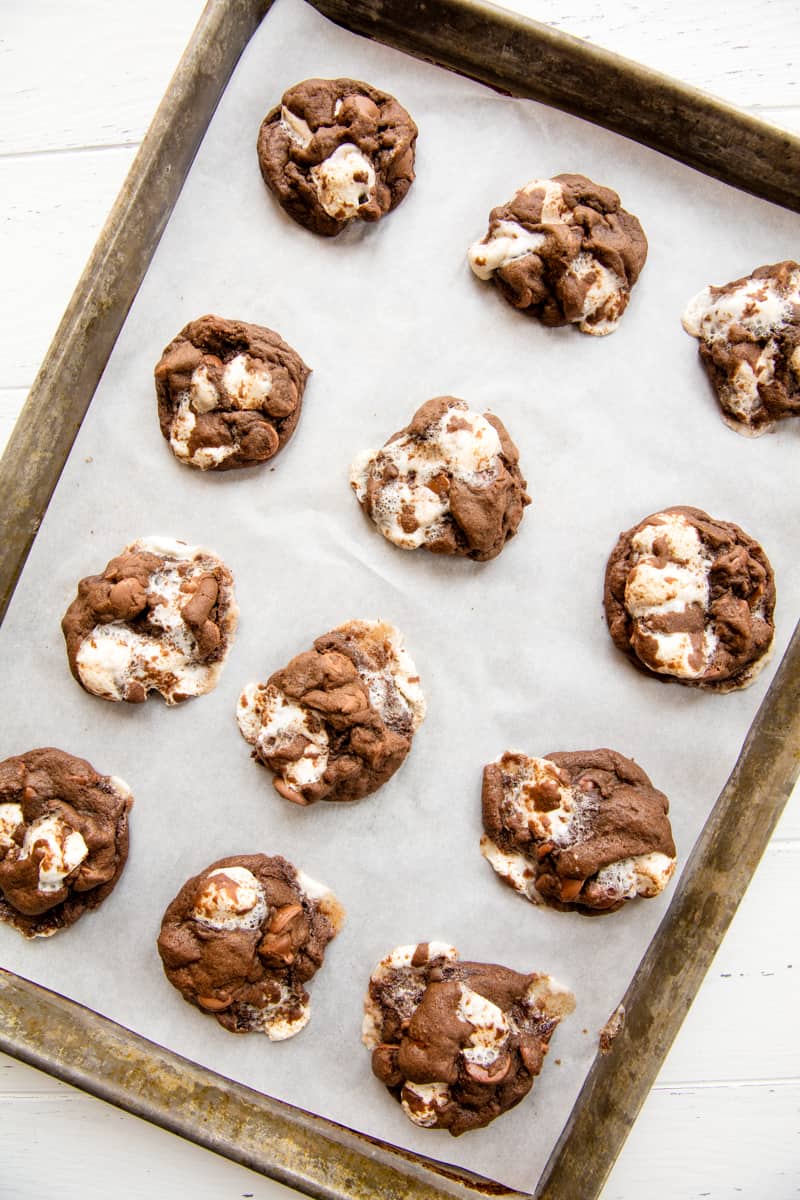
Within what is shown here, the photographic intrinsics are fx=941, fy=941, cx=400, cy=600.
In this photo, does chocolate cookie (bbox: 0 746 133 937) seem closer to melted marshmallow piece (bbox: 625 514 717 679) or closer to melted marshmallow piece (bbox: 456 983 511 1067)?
melted marshmallow piece (bbox: 456 983 511 1067)

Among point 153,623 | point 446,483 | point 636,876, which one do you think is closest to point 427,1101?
point 636,876

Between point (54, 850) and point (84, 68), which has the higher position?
point (84, 68)

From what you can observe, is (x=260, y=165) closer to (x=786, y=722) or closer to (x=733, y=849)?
(x=786, y=722)

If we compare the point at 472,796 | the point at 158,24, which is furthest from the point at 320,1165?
the point at 158,24

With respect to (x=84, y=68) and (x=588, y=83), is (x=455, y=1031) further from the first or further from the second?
(x=84, y=68)

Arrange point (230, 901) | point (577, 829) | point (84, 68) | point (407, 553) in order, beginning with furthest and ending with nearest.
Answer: point (84, 68) → point (407, 553) → point (577, 829) → point (230, 901)

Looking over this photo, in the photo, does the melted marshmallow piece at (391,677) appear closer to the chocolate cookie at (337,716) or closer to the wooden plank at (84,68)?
the chocolate cookie at (337,716)
